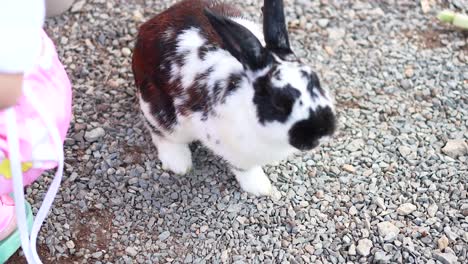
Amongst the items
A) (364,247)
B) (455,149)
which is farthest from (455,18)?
(364,247)

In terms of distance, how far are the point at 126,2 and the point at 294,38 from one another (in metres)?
0.82

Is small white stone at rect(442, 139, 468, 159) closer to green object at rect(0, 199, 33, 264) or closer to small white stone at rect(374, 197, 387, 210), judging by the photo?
small white stone at rect(374, 197, 387, 210)

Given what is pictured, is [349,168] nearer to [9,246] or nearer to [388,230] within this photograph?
[388,230]

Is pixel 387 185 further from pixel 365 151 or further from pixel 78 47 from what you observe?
pixel 78 47

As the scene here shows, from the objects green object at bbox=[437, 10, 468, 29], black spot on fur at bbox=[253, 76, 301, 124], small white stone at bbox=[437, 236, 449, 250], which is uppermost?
black spot on fur at bbox=[253, 76, 301, 124]

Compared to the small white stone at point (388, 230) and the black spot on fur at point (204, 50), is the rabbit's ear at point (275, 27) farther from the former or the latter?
the small white stone at point (388, 230)

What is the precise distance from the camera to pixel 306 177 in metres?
2.79

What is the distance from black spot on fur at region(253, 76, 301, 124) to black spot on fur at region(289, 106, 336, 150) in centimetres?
5

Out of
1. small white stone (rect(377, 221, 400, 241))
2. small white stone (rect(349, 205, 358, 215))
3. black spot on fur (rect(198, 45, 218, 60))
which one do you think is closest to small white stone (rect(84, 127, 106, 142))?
black spot on fur (rect(198, 45, 218, 60))

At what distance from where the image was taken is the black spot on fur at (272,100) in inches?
85.2

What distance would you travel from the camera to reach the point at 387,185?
2760mm

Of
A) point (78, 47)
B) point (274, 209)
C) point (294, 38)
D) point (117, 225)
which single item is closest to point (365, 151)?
point (274, 209)

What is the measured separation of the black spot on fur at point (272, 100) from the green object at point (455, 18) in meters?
1.51

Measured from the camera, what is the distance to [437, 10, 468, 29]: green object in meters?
3.36
